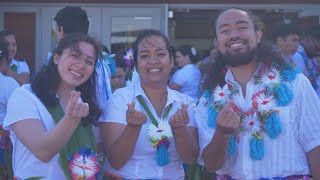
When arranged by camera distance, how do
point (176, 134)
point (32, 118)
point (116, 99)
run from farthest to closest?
point (116, 99)
point (176, 134)
point (32, 118)

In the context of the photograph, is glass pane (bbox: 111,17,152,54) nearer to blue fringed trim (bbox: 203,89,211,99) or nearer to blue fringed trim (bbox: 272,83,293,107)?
blue fringed trim (bbox: 203,89,211,99)

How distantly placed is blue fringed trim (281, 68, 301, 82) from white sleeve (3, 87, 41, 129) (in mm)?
1400

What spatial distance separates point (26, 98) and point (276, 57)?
4.82 ft

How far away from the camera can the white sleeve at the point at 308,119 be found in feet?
9.21

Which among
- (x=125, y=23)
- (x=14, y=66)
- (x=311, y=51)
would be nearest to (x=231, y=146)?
(x=311, y=51)

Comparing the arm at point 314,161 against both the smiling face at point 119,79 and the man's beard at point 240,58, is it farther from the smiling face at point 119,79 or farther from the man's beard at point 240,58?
the smiling face at point 119,79

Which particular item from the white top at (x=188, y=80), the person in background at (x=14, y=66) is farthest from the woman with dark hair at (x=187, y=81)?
the person in background at (x=14, y=66)

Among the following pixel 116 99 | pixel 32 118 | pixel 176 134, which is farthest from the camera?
pixel 116 99

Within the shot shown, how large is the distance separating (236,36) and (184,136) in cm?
65

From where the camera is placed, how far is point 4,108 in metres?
4.41

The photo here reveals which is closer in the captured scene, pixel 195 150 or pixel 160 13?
pixel 195 150

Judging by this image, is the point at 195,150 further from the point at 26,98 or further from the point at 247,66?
the point at 26,98

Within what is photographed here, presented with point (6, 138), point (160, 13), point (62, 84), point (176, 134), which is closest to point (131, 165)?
point (176, 134)

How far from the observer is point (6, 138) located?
13.1ft
